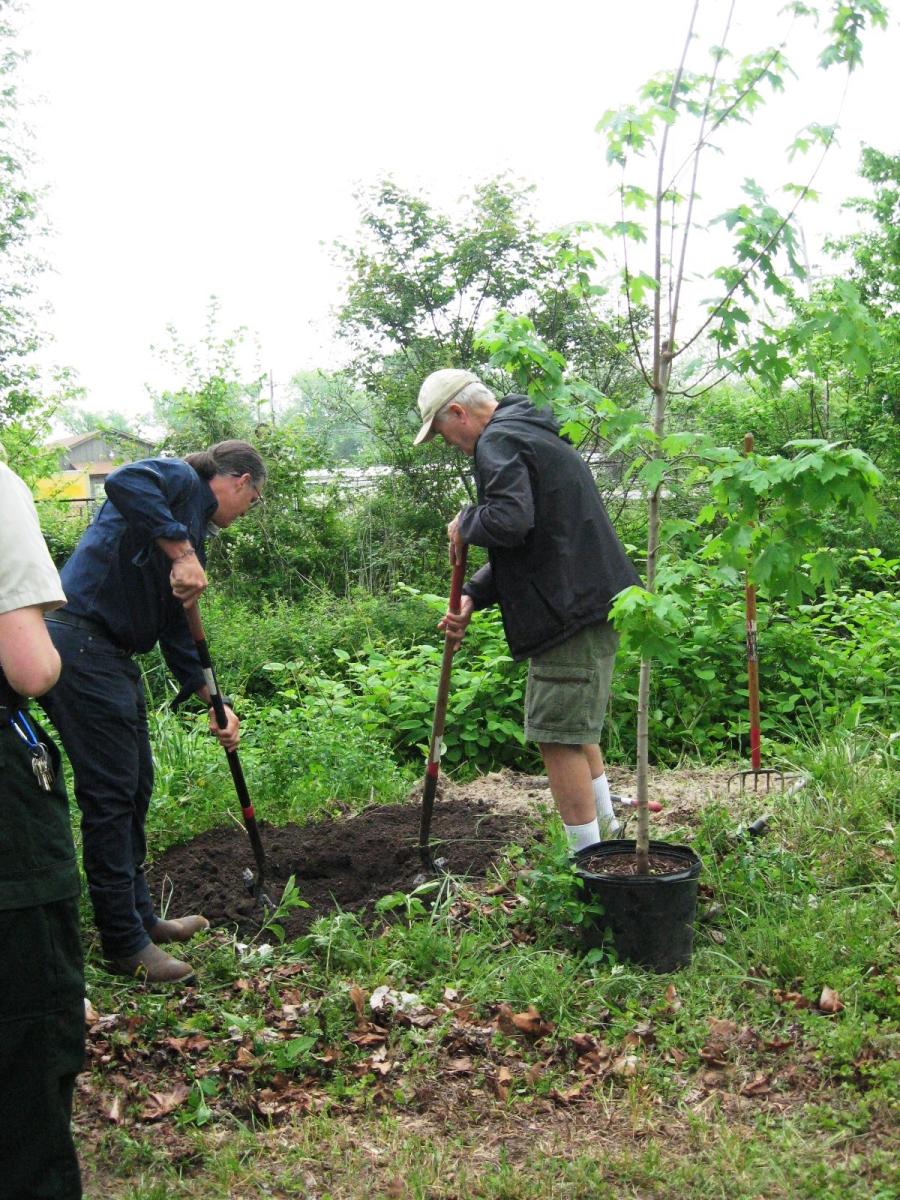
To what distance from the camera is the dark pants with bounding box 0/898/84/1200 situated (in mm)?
2229

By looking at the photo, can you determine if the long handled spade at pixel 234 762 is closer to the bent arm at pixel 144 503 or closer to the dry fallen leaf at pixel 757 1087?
the bent arm at pixel 144 503

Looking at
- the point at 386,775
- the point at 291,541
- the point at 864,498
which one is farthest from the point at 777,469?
the point at 291,541

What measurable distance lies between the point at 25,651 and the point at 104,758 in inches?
74.5

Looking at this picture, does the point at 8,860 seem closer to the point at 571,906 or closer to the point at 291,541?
the point at 571,906

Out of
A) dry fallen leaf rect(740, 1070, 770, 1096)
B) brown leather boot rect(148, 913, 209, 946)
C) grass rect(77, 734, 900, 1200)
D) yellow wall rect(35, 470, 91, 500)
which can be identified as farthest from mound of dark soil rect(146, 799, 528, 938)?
yellow wall rect(35, 470, 91, 500)

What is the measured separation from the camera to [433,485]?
11.3 m

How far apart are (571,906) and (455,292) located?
26.5 ft

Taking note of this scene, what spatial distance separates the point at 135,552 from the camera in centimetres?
411

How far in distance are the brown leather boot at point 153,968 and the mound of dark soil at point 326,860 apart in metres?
0.41

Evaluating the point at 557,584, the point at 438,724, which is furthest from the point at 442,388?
the point at 438,724

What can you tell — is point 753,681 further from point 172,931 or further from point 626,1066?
point 172,931

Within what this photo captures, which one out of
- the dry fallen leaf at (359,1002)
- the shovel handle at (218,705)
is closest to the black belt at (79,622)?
the shovel handle at (218,705)

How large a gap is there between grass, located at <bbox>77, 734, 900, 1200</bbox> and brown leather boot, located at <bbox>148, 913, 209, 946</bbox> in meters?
0.12

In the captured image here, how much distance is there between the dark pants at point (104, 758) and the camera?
3967 millimetres
